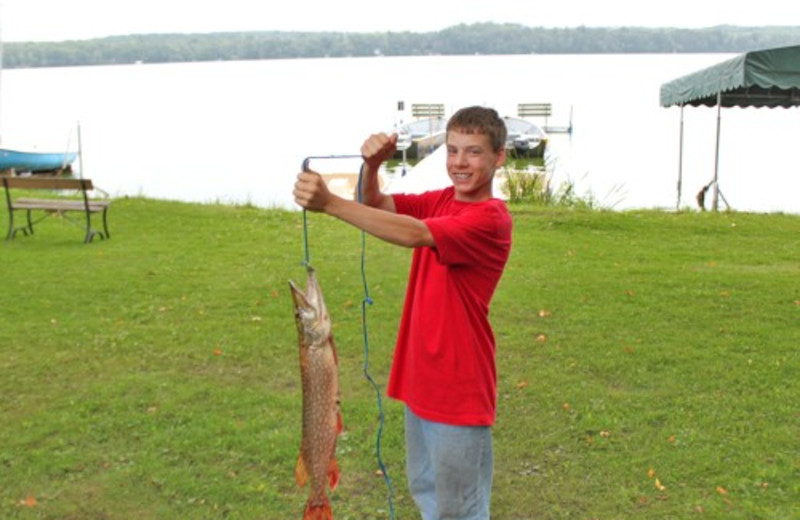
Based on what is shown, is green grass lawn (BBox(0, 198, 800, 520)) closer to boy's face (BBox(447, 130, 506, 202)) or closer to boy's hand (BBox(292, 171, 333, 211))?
boy's face (BBox(447, 130, 506, 202))

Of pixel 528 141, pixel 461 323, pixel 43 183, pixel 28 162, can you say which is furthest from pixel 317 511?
pixel 528 141

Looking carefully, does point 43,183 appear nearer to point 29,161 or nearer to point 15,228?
point 15,228

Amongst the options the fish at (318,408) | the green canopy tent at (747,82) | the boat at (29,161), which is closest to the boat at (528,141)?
the green canopy tent at (747,82)

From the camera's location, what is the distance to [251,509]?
15.5 feet

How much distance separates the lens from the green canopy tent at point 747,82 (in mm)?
12602

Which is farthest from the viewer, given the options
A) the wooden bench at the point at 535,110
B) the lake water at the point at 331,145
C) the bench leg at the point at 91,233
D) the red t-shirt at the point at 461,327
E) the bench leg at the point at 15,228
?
the wooden bench at the point at 535,110

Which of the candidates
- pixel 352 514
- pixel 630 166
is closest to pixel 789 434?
pixel 352 514

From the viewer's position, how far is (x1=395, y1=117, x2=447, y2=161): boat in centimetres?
2939

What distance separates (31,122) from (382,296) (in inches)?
2084

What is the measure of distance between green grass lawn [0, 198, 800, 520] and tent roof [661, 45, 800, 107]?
256 centimetres

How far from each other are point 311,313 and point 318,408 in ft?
1.31

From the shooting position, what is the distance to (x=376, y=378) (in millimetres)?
6781

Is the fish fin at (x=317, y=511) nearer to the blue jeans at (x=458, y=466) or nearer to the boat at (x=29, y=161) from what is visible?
the blue jeans at (x=458, y=466)

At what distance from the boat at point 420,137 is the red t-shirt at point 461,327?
78.0 feet
